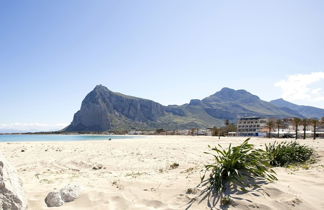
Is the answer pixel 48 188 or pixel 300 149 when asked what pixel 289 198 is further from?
pixel 300 149

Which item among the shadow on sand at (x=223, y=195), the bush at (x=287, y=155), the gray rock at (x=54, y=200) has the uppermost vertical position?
the bush at (x=287, y=155)

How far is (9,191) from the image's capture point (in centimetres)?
412

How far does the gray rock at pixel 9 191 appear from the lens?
403 cm

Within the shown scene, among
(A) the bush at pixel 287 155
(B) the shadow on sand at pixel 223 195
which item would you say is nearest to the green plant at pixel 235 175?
(B) the shadow on sand at pixel 223 195

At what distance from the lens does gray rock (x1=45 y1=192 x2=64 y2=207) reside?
4.89 metres

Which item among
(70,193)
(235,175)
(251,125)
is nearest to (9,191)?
(70,193)

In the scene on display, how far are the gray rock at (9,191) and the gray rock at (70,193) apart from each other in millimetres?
854

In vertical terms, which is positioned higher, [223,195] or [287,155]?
[287,155]

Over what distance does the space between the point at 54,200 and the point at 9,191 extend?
1080mm

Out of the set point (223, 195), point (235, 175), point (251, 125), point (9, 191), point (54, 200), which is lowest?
point (54, 200)

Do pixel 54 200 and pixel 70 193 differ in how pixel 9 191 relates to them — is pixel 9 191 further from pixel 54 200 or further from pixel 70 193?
pixel 70 193

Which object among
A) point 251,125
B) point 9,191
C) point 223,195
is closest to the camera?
point 9,191

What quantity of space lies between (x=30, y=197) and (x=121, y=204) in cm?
240

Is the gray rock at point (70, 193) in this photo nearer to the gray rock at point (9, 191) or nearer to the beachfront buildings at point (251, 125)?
the gray rock at point (9, 191)
